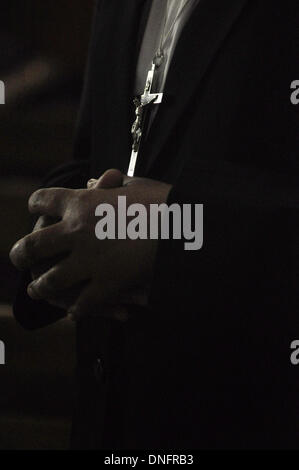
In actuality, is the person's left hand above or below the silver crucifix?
below

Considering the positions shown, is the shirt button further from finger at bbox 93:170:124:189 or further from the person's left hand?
finger at bbox 93:170:124:189

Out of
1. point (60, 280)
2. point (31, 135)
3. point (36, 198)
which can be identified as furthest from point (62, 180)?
point (31, 135)

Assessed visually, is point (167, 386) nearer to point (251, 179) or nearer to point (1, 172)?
point (251, 179)

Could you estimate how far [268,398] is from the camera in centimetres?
70

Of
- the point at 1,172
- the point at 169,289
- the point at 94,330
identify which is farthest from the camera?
the point at 1,172

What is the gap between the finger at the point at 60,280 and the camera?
26.3 inches

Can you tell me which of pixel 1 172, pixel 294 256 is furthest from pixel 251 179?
pixel 1 172

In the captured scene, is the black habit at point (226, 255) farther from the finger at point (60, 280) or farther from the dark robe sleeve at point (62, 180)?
the dark robe sleeve at point (62, 180)

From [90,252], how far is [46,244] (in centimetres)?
5

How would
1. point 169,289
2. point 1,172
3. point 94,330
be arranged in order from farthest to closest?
point 1,172 < point 94,330 < point 169,289

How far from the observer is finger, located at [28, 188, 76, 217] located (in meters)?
0.71

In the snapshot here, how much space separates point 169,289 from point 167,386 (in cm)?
13

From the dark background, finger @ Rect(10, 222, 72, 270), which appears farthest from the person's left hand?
the dark background

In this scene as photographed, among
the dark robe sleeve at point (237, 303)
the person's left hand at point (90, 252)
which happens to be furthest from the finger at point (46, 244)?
the dark robe sleeve at point (237, 303)
